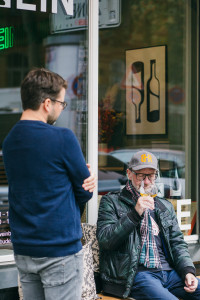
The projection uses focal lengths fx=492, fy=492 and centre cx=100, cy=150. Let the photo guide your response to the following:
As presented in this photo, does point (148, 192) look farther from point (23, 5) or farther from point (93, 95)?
point (23, 5)

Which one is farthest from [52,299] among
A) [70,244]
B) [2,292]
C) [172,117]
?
[172,117]

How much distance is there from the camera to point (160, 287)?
3266 millimetres

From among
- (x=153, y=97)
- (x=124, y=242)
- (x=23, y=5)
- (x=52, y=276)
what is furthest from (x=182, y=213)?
Result: (x=52, y=276)

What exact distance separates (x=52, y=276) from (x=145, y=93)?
13.2 feet

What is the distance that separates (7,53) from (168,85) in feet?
7.78

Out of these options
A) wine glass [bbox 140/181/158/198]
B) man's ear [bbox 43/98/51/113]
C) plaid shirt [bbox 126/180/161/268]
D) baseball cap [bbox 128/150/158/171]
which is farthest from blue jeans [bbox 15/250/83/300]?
baseball cap [bbox 128/150/158/171]

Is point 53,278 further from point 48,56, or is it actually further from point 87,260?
point 48,56

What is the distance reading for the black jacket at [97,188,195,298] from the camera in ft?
10.8

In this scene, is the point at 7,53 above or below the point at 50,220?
Result: above

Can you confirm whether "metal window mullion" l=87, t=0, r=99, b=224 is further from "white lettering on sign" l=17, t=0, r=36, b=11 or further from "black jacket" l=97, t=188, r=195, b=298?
"black jacket" l=97, t=188, r=195, b=298

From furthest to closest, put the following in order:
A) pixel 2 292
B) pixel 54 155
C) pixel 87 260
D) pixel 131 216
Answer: pixel 2 292 → pixel 87 260 → pixel 131 216 → pixel 54 155

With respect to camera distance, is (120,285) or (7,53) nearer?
(120,285)

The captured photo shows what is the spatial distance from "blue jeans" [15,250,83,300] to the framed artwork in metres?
3.71

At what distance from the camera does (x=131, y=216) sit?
3.23 meters
